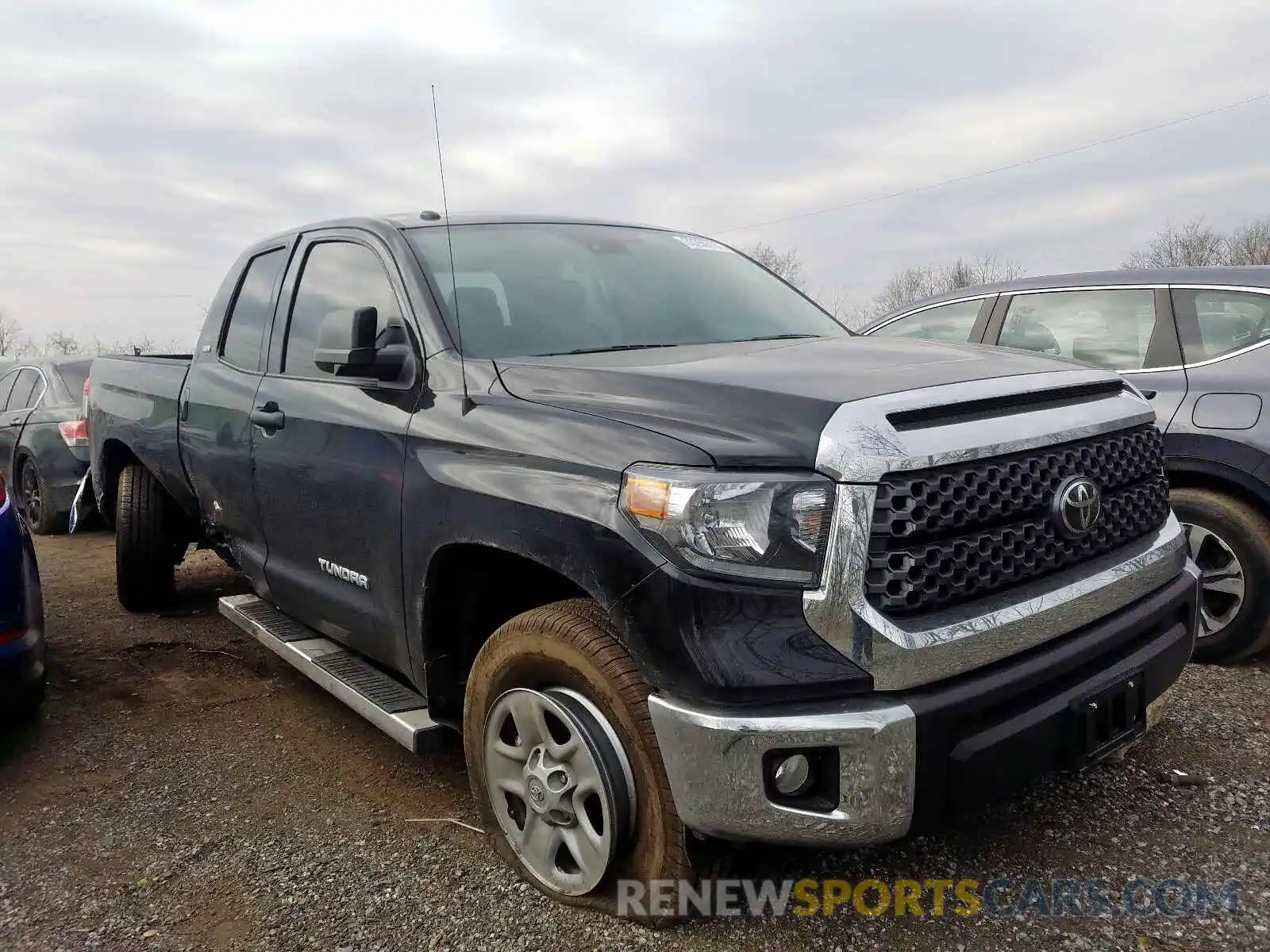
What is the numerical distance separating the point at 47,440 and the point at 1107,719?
8336mm

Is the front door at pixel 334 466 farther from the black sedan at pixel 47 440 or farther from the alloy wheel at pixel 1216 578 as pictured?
the black sedan at pixel 47 440

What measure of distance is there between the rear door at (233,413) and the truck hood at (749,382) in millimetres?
1575

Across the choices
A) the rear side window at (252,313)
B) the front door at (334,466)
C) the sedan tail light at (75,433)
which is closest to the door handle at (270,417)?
the front door at (334,466)

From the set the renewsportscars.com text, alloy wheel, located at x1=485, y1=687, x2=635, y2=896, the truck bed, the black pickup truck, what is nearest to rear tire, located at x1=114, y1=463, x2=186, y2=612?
the truck bed

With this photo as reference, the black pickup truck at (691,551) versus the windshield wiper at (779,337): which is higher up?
the windshield wiper at (779,337)

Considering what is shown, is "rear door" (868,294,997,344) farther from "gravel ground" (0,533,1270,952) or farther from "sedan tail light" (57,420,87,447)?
"sedan tail light" (57,420,87,447)

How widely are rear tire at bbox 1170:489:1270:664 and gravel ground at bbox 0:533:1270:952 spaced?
0.41 ft

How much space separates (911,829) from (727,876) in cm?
55

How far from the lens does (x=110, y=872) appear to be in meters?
2.71

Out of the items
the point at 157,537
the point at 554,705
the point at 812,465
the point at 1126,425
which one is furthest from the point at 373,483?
the point at 157,537

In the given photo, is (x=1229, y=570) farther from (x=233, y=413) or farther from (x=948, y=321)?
(x=233, y=413)

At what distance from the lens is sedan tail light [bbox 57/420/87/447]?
7691 mm

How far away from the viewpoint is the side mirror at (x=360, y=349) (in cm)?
282

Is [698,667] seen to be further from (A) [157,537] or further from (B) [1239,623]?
(A) [157,537]
